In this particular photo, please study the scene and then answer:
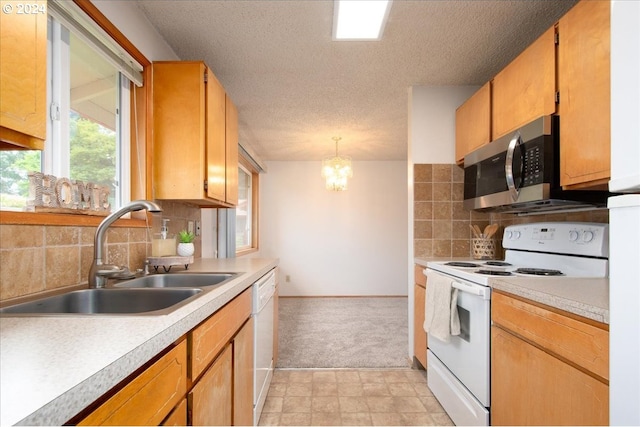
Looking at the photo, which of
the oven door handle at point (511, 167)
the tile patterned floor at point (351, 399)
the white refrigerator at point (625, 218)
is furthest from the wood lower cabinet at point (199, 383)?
the oven door handle at point (511, 167)

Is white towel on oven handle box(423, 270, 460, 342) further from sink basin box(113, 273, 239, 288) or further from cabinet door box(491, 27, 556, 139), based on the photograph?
sink basin box(113, 273, 239, 288)

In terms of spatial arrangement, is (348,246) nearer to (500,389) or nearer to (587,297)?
(500,389)

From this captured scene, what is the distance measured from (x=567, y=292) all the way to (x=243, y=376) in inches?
54.4

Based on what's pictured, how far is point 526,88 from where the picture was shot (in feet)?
5.51

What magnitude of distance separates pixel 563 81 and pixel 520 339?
1.21 m

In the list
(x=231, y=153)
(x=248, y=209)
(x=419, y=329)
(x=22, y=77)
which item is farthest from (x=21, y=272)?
(x=248, y=209)

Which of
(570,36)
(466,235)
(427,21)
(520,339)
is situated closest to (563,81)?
(570,36)

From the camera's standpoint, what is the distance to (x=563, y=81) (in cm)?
143

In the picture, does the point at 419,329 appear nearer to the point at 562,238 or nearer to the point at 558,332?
the point at 562,238

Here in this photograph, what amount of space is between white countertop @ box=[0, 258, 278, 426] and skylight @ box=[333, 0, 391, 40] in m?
1.59

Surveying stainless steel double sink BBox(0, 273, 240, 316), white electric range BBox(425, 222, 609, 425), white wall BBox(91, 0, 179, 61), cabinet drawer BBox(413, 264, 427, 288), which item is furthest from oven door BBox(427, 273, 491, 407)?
white wall BBox(91, 0, 179, 61)

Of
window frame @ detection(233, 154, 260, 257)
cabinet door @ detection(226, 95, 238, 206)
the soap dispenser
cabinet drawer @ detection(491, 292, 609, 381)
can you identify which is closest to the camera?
cabinet drawer @ detection(491, 292, 609, 381)

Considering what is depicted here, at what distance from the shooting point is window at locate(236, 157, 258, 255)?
468 centimetres

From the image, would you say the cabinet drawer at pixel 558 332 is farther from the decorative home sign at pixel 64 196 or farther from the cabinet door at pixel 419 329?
the decorative home sign at pixel 64 196
